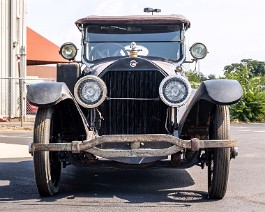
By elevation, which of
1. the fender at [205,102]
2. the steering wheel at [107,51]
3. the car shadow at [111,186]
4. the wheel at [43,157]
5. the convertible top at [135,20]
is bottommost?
the car shadow at [111,186]

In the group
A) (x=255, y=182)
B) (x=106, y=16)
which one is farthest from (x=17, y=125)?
(x=255, y=182)

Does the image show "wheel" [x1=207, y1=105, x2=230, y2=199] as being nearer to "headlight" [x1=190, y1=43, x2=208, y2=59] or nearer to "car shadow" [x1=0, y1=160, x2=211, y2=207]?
"car shadow" [x1=0, y1=160, x2=211, y2=207]

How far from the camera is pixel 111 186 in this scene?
716 centimetres

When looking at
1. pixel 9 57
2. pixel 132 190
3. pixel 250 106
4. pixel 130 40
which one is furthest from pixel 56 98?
pixel 250 106

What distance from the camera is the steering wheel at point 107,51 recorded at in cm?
795

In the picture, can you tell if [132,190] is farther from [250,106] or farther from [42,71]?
[42,71]

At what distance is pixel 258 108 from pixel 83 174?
18357mm

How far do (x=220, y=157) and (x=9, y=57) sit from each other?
1617 cm

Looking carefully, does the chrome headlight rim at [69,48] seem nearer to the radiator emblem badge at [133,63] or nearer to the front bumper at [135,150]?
the radiator emblem badge at [133,63]

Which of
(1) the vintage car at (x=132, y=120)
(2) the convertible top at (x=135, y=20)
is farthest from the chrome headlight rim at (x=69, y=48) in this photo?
(1) the vintage car at (x=132, y=120)

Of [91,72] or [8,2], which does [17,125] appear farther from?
[91,72]

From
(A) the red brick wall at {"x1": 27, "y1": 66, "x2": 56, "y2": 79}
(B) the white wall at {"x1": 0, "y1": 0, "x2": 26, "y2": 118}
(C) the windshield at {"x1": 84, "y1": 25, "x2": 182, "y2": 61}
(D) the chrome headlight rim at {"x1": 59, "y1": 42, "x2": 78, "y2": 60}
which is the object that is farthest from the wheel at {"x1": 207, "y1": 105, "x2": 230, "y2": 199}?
(A) the red brick wall at {"x1": 27, "y1": 66, "x2": 56, "y2": 79}

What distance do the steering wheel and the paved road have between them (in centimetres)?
181

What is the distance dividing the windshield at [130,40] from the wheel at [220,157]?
2.04 metres
